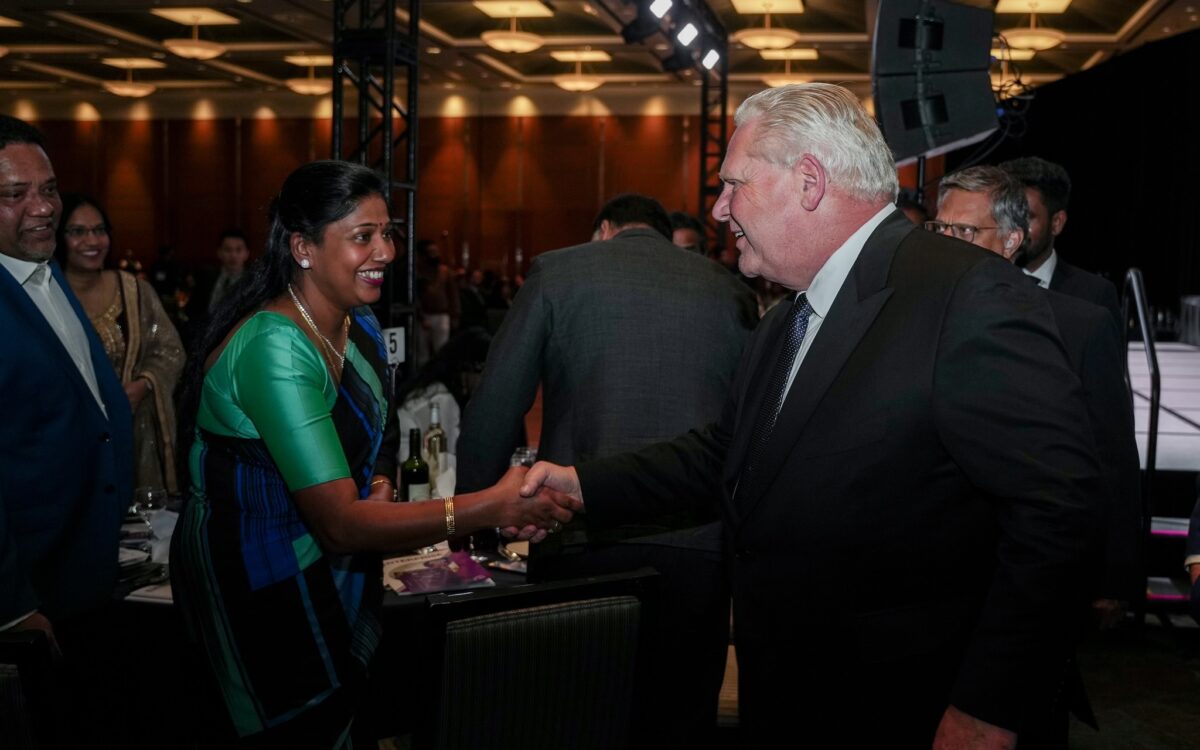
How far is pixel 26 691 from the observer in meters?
1.45

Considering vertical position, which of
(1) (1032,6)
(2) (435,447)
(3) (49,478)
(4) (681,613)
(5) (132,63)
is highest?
(5) (132,63)

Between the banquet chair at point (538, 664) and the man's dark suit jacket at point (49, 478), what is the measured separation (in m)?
0.95

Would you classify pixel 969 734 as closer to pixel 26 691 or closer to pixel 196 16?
pixel 26 691

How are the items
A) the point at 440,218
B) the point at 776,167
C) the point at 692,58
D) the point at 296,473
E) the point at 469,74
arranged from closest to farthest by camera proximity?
the point at 776,167
the point at 296,473
the point at 692,58
the point at 469,74
the point at 440,218

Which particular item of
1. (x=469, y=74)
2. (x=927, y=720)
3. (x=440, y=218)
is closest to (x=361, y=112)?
(x=927, y=720)

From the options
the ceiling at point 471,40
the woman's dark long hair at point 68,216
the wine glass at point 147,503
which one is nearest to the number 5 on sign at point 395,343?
the woman's dark long hair at point 68,216

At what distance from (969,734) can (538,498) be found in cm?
107

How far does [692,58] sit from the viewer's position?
11.1 metres

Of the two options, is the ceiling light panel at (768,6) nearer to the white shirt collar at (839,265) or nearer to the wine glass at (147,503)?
the wine glass at (147,503)

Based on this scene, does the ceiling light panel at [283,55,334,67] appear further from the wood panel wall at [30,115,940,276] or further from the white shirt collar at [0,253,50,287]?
the white shirt collar at [0,253,50,287]

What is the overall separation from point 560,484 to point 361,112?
4190 mm

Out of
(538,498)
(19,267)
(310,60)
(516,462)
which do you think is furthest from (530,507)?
(310,60)

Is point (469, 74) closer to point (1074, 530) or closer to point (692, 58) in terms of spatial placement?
point (692, 58)

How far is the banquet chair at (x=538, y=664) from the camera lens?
154 cm
